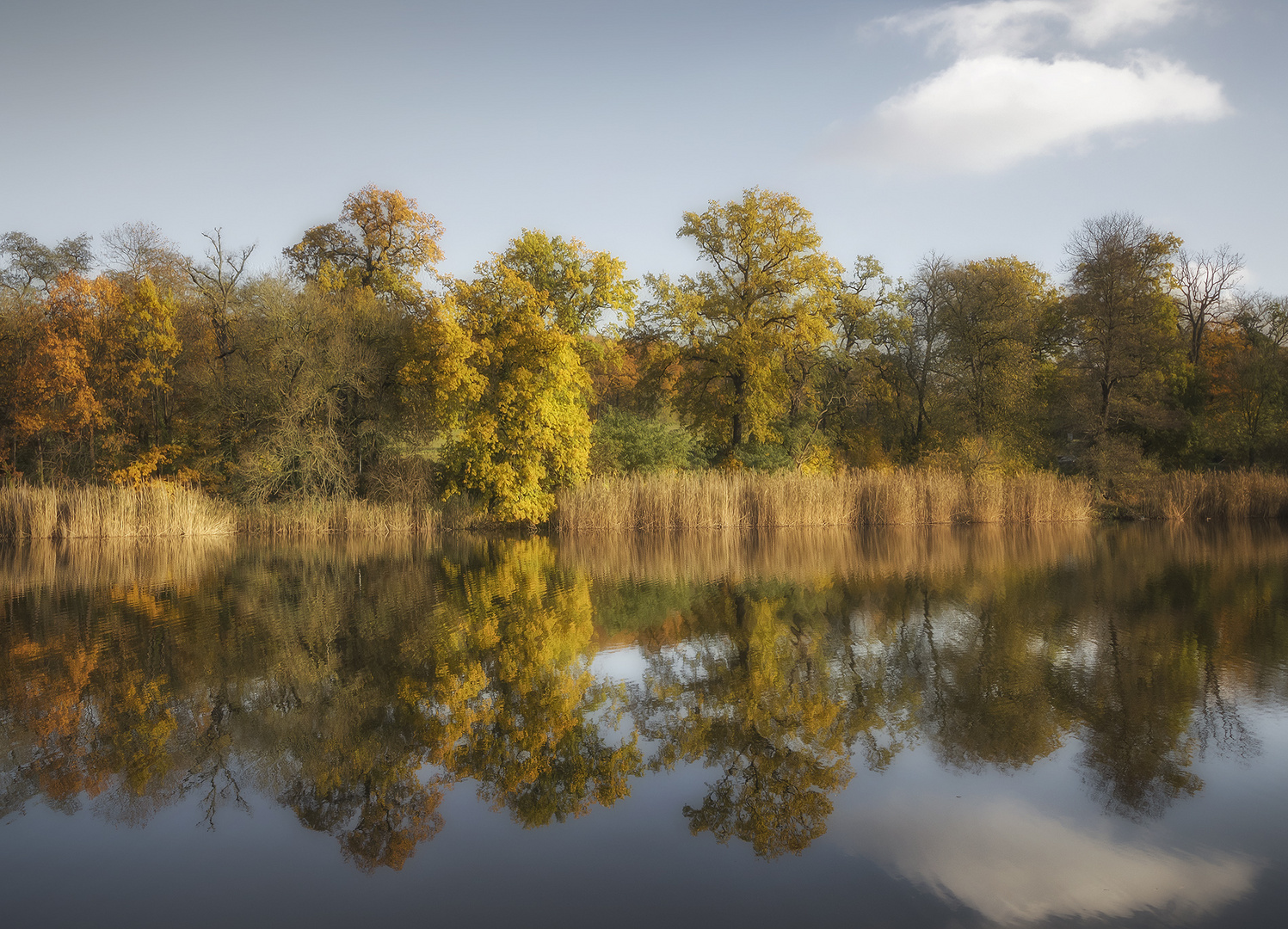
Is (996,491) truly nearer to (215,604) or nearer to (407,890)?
(215,604)

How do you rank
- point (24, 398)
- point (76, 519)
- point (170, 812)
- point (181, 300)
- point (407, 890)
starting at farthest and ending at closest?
point (181, 300) → point (24, 398) → point (76, 519) → point (170, 812) → point (407, 890)

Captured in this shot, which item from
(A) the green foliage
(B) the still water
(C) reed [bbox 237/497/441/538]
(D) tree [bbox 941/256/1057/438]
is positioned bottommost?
(C) reed [bbox 237/497/441/538]

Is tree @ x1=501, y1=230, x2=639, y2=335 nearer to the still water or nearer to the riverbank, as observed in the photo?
the riverbank

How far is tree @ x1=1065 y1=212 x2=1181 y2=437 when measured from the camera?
3058 centimetres

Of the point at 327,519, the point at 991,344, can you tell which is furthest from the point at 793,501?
the point at 991,344

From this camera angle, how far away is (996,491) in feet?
86.2

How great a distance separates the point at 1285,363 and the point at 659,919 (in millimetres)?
39333

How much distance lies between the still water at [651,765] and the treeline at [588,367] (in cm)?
1553

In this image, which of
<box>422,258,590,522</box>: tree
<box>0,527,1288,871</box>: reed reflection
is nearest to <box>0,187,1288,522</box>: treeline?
<box>422,258,590,522</box>: tree

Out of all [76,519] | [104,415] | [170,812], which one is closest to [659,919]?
[170,812]

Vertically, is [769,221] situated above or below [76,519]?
above

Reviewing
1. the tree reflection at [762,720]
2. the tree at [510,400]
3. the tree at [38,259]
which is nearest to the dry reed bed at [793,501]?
the tree at [510,400]

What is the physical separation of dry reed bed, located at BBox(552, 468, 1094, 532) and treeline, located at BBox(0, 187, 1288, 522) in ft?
5.48

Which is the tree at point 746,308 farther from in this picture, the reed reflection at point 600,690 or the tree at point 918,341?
the reed reflection at point 600,690
